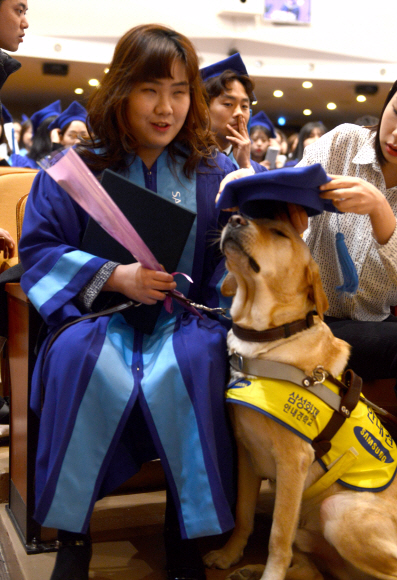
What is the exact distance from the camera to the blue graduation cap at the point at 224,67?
130 inches

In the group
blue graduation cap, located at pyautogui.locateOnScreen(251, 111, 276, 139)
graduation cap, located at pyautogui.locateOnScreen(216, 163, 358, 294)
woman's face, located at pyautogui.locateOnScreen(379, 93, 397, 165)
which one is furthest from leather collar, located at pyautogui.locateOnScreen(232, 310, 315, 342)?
blue graduation cap, located at pyautogui.locateOnScreen(251, 111, 276, 139)

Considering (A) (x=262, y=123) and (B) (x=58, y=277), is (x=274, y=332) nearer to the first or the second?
(B) (x=58, y=277)

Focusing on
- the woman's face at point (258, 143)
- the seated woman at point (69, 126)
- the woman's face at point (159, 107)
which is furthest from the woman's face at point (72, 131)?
the woman's face at point (159, 107)

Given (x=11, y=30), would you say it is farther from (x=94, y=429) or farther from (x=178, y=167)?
(x=94, y=429)

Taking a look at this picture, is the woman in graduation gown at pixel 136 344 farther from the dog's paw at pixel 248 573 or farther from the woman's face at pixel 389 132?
the woman's face at pixel 389 132

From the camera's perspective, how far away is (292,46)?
10523mm

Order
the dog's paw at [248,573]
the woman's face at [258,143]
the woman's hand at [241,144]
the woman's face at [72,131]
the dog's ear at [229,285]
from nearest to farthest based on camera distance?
the dog's paw at [248,573]
the dog's ear at [229,285]
the woman's hand at [241,144]
the woman's face at [72,131]
the woman's face at [258,143]

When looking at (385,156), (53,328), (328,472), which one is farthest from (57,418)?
(385,156)

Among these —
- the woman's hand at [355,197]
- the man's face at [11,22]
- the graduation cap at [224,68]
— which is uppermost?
the man's face at [11,22]

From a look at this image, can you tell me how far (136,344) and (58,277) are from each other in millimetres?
311

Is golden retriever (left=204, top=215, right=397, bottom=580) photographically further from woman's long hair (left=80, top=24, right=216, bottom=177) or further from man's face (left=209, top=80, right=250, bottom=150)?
man's face (left=209, top=80, right=250, bottom=150)

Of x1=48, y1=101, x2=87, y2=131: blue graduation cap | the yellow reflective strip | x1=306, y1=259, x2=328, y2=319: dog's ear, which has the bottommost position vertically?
the yellow reflective strip

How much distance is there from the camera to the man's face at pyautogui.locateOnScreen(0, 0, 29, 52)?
2.72 meters

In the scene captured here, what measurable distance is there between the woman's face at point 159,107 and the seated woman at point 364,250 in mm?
643
